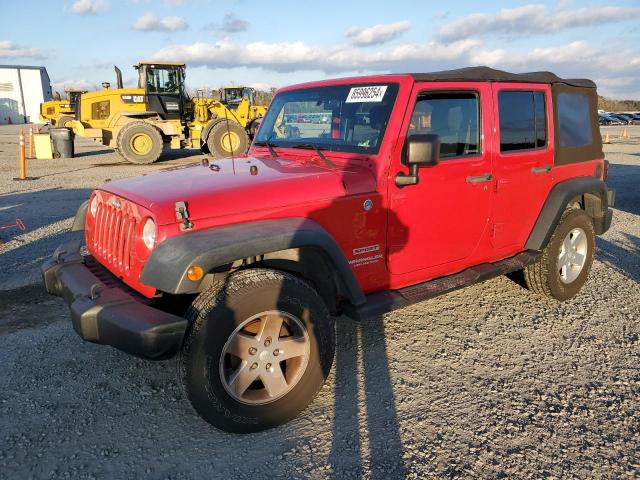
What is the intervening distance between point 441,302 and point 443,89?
79.6 inches

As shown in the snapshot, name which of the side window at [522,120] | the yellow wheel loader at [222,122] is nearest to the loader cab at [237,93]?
the yellow wheel loader at [222,122]

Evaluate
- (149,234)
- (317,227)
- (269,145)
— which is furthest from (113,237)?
(269,145)

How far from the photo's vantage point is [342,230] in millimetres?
3164

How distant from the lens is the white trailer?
186 ft

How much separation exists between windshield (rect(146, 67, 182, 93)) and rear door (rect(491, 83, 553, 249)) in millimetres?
14140

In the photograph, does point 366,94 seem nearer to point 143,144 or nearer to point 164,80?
point 143,144

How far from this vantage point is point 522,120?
4.11 metres

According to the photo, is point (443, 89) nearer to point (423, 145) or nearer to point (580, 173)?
point (423, 145)

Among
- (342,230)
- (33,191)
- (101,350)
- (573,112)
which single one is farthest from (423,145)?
(33,191)

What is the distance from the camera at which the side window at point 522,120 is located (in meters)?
3.96

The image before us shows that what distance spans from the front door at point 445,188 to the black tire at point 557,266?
38.1 inches

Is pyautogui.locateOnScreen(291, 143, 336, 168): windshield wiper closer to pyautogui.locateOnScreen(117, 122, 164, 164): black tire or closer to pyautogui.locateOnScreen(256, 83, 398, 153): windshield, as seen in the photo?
pyautogui.locateOnScreen(256, 83, 398, 153): windshield

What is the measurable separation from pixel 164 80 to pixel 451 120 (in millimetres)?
14435

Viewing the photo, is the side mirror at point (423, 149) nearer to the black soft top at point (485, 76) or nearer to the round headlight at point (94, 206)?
the black soft top at point (485, 76)
